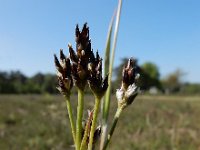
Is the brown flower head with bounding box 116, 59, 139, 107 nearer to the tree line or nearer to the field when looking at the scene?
the field

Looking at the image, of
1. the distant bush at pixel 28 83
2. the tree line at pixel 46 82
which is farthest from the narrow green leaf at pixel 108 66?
the distant bush at pixel 28 83

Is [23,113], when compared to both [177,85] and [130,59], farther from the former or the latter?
[177,85]

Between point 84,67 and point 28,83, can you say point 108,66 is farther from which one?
point 28,83

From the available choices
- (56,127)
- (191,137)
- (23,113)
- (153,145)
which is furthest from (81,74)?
(23,113)

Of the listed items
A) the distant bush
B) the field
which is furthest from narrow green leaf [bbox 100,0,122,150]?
the distant bush

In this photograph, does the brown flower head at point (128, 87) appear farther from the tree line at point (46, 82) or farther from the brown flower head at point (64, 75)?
the tree line at point (46, 82)

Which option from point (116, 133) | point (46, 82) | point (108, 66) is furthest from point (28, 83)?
point (108, 66)
